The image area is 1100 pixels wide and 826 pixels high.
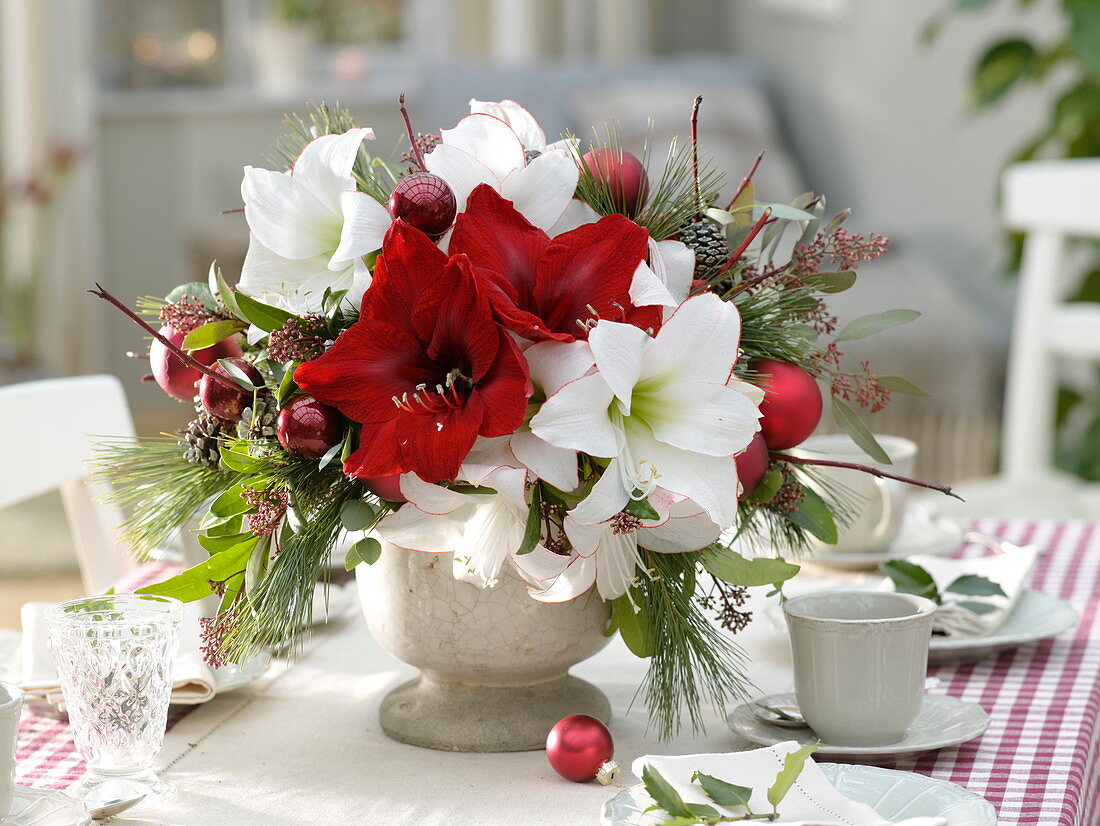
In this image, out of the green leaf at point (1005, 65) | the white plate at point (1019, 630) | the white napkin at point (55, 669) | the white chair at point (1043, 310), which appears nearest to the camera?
the white napkin at point (55, 669)

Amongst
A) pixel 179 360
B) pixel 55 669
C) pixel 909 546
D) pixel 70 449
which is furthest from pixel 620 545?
pixel 70 449

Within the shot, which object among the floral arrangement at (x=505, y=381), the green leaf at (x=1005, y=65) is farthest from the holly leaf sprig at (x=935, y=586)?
the green leaf at (x=1005, y=65)

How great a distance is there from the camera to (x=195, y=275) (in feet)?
14.9

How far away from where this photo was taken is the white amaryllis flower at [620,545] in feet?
2.33

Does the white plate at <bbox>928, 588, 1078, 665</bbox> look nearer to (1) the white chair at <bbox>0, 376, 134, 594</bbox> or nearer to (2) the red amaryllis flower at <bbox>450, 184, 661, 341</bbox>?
(2) the red amaryllis flower at <bbox>450, 184, 661, 341</bbox>

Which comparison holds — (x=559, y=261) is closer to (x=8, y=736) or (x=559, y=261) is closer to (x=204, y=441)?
(x=204, y=441)

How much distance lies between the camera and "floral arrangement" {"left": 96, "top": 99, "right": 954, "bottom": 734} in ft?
2.27

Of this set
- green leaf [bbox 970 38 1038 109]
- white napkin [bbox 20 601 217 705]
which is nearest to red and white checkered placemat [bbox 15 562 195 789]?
white napkin [bbox 20 601 217 705]

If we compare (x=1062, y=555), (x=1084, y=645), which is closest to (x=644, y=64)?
(x=1062, y=555)

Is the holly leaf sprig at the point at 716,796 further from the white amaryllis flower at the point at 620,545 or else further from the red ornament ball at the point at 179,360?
the red ornament ball at the point at 179,360

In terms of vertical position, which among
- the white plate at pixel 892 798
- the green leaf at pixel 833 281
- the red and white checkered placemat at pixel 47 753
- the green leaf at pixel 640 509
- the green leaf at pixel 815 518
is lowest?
the red and white checkered placemat at pixel 47 753

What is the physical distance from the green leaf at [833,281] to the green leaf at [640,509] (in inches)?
7.1

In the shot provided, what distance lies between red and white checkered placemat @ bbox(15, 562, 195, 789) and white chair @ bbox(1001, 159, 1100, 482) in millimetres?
1370

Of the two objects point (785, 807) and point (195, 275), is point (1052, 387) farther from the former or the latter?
point (195, 275)
